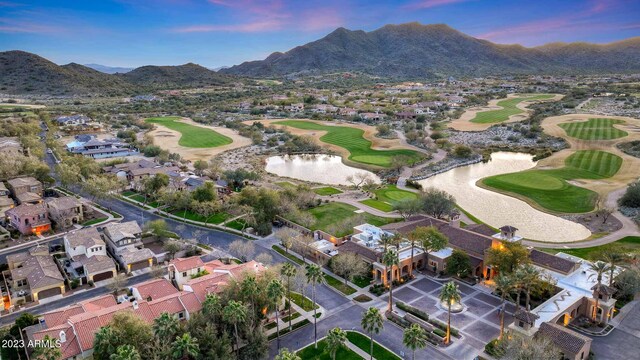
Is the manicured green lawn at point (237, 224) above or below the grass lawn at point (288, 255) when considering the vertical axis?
above

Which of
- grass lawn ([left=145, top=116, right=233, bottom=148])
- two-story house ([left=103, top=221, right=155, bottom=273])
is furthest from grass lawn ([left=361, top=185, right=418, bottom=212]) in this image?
grass lawn ([left=145, top=116, right=233, bottom=148])

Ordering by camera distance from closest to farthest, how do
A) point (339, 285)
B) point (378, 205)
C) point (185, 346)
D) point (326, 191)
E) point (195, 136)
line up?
point (185, 346) → point (339, 285) → point (378, 205) → point (326, 191) → point (195, 136)

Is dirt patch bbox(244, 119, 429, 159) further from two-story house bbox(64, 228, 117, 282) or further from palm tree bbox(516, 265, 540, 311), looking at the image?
palm tree bbox(516, 265, 540, 311)

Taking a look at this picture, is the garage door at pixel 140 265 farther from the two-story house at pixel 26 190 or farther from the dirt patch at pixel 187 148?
the dirt patch at pixel 187 148

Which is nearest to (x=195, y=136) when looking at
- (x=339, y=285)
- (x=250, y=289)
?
(x=339, y=285)

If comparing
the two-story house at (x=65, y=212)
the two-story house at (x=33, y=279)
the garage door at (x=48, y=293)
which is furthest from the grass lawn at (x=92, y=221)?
the garage door at (x=48, y=293)

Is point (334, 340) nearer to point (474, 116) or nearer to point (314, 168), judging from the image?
point (314, 168)
